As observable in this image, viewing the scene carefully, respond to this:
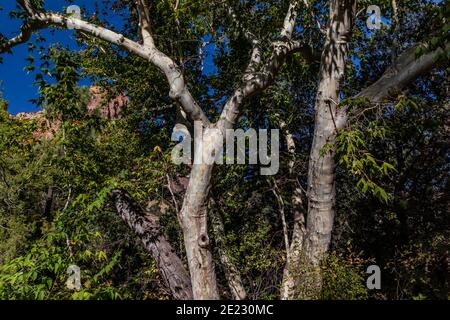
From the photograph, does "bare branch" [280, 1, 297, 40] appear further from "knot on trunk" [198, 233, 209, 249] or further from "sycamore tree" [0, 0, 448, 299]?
"knot on trunk" [198, 233, 209, 249]

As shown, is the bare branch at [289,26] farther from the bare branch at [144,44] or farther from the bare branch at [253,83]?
the bare branch at [144,44]

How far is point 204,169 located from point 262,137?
3.15 metres

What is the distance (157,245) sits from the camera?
5.19 metres

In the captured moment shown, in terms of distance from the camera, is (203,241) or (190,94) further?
(190,94)

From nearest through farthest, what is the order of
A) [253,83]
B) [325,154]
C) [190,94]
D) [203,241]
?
[325,154], [203,241], [253,83], [190,94]

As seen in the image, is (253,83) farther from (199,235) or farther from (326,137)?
(199,235)

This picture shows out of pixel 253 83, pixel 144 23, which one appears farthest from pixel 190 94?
pixel 144 23

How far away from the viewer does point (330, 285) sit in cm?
387

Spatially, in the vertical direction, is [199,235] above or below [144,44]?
below

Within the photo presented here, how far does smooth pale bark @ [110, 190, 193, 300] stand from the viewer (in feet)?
16.0

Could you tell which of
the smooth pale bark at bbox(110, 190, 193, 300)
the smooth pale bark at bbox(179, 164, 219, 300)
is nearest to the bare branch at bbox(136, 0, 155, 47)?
the smooth pale bark at bbox(179, 164, 219, 300)

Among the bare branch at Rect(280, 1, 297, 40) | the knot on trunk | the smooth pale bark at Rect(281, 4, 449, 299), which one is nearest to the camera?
the smooth pale bark at Rect(281, 4, 449, 299)

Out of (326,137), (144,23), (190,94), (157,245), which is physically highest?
(144,23)

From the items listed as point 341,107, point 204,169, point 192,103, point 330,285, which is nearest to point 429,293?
point 330,285
